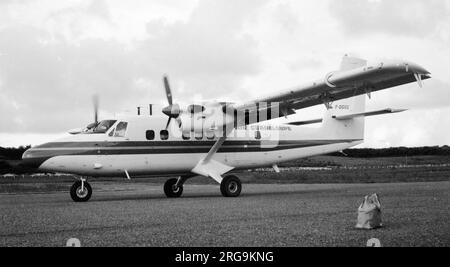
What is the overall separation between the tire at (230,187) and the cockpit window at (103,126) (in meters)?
4.54

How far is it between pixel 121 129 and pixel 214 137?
3.74 meters

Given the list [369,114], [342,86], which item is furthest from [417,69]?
[369,114]

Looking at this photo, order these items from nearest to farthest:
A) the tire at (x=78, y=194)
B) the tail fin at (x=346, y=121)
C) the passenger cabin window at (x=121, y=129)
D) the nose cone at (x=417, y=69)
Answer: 1. the nose cone at (x=417, y=69)
2. the tire at (x=78, y=194)
3. the passenger cabin window at (x=121, y=129)
4. the tail fin at (x=346, y=121)

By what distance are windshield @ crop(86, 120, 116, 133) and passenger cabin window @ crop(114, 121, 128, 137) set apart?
242 mm

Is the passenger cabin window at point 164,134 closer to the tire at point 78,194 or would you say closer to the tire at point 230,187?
the tire at point 230,187

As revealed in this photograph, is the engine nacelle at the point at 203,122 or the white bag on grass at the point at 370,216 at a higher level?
the engine nacelle at the point at 203,122

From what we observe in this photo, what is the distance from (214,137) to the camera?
819 inches

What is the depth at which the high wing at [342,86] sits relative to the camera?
14.6 metres

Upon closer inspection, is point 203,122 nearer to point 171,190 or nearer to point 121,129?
point 121,129

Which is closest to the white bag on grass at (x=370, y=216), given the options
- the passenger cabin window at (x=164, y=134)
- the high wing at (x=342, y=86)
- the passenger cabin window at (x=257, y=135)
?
the high wing at (x=342, y=86)

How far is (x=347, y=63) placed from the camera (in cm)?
1830

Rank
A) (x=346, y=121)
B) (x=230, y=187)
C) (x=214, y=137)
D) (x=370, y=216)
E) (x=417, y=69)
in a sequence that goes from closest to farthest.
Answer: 1. (x=370, y=216)
2. (x=417, y=69)
3. (x=230, y=187)
4. (x=214, y=137)
5. (x=346, y=121)
